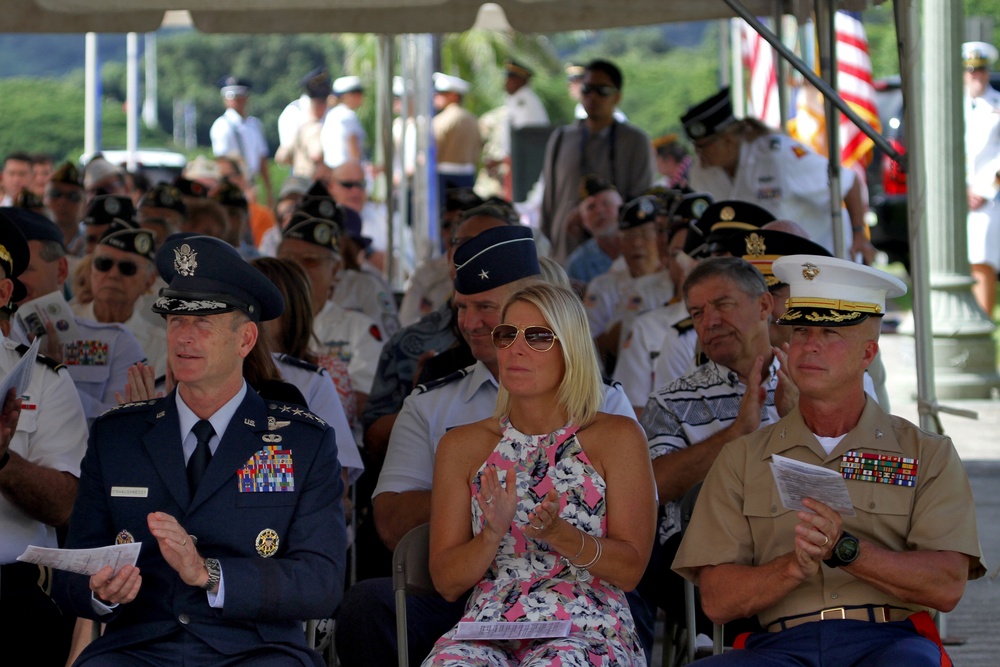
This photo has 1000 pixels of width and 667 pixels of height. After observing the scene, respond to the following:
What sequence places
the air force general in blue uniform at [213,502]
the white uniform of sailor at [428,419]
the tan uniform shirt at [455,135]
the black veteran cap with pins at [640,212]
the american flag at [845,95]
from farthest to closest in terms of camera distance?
the tan uniform shirt at [455,135] < the american flag at [845,95] < the black veteran cap with pins at [640,212] < the white uniform of sailor at [428,419] < the air force general in blue uniform at [213,502]

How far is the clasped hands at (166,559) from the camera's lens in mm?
3164

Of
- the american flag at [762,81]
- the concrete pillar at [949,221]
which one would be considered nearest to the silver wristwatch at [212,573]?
the concrete pillar at [949,221]

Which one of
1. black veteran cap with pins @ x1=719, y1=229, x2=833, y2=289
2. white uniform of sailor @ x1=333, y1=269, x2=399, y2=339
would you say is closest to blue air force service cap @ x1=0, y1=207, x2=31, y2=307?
black veteran cap with pins @ x1=719, y1=229, x2=833, y2=289

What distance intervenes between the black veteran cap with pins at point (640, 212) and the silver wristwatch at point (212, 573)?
466cm

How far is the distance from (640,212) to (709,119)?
2.64 ft

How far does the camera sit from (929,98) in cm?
995

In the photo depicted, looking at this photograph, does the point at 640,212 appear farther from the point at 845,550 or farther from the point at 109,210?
the point at 845,550

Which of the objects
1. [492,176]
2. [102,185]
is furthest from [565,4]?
[492,176]

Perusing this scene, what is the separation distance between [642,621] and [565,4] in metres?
3.61

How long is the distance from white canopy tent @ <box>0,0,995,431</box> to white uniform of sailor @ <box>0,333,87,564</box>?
1.69m

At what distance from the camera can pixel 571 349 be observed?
12.8ft

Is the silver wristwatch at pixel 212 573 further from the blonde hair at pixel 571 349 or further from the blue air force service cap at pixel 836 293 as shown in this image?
the blue air force service cap at pixel 836 293

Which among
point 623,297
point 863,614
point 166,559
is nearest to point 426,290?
point 623,297

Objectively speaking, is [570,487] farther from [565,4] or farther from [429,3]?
[565,4]
